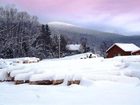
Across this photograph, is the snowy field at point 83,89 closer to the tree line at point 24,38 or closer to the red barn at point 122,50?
the red barn at point 122,50

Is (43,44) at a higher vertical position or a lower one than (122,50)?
higher

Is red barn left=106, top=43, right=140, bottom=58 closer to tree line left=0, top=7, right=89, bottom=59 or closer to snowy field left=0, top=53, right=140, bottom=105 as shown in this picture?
tree line left=0, top=7, right=89, bottom=59

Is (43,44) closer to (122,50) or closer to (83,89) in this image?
(122,50)

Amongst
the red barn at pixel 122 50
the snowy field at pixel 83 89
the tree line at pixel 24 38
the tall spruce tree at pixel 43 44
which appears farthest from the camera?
the tall spruce tree at pixel 43 44

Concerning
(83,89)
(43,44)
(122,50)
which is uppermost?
(43,44)

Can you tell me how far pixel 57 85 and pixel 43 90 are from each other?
2.13 meters

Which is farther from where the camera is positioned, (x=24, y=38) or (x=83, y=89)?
(x=24, y=38)

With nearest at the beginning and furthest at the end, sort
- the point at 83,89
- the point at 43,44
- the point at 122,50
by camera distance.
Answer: the point at 83,89 → the point at 122,50 → the point at 43,44

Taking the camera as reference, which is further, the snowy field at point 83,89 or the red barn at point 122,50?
the red barn at point 122,50

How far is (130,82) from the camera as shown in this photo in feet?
52.2

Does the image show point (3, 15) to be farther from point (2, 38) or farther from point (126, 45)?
point (126, 45)

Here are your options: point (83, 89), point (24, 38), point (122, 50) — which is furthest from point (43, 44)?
point (83, 89)

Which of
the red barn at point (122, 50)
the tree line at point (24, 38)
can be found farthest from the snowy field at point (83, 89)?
the tree line at point (24, 38)

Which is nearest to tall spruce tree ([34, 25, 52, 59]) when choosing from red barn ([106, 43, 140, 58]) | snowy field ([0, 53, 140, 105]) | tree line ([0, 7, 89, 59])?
tree line ([0, 7, 89, 59])
